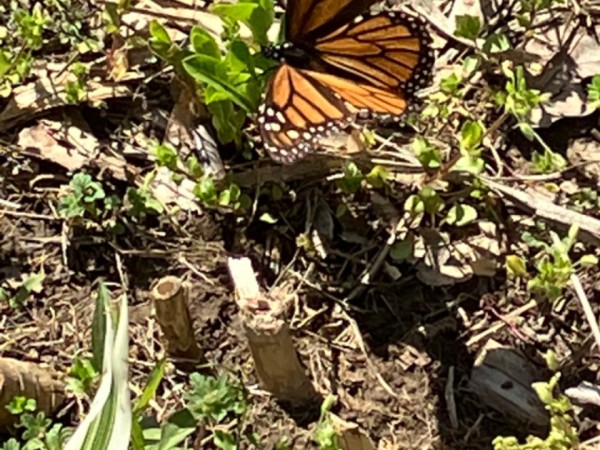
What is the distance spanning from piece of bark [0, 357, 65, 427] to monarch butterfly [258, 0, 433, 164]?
0.87m

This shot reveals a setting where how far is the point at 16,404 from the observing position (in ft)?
9.68

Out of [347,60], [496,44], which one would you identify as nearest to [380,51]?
[347,60]

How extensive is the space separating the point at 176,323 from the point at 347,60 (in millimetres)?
904

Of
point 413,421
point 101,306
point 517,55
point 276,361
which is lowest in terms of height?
point 413,421

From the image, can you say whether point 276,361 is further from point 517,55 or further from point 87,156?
point 517,55

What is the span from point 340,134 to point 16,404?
120 centimetres

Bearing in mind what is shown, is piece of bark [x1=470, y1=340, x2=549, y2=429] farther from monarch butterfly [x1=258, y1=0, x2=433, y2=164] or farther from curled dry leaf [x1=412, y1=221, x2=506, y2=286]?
monarch butterfly [x1=258, y1=0, x2=433, y2=164]

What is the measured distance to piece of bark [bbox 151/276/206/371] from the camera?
9.39 ft

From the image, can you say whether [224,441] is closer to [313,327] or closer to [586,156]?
[313,327]

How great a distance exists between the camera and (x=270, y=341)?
277 centimetres

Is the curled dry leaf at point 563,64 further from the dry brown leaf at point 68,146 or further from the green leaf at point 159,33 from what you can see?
the dry brown leaf at point 68,146

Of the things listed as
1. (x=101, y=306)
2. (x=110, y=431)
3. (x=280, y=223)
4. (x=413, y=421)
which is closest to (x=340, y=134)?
(x=280, y=223)

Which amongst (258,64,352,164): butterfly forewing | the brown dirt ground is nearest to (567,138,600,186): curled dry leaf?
the brown dirt ground

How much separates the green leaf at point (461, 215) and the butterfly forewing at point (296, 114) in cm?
41
